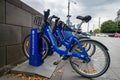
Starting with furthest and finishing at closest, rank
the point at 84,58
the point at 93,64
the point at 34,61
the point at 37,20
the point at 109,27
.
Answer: the point at 109,27
the point at 37,20
the point at 34,61
the point at 93,64
the point at 84,58

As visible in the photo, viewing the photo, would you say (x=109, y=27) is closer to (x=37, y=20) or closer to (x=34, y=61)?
(x=37, y=20)

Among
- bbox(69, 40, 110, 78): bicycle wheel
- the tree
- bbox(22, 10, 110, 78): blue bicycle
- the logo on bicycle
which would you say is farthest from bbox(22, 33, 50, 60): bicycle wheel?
the tree

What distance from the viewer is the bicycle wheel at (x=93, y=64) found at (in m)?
3.69

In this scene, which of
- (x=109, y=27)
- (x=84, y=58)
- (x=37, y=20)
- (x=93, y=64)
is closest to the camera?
(x=84, y=58)

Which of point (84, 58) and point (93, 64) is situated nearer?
point (84, 58)

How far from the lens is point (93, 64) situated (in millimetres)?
4121

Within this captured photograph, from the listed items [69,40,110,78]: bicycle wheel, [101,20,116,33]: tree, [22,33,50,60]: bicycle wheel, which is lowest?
[69,40,110,78]: bicycle wheel

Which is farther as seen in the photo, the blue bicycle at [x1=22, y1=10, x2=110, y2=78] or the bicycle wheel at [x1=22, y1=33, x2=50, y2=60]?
the bicycle wheel at [x1=22, y1=33, x2=50, y2=60]

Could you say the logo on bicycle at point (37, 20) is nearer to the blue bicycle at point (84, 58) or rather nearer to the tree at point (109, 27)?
the blue bicycle at point (84, 58)

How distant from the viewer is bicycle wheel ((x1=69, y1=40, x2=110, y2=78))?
369 centimetres

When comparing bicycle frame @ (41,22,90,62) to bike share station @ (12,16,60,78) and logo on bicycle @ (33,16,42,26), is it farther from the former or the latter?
logo on bicycle @ (33,16,42,26)

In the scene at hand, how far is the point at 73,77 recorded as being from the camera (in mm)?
3809

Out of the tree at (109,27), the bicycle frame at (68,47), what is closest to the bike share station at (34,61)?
the bicycle frame at (68,47)

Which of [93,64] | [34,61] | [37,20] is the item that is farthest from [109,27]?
[34,61]
